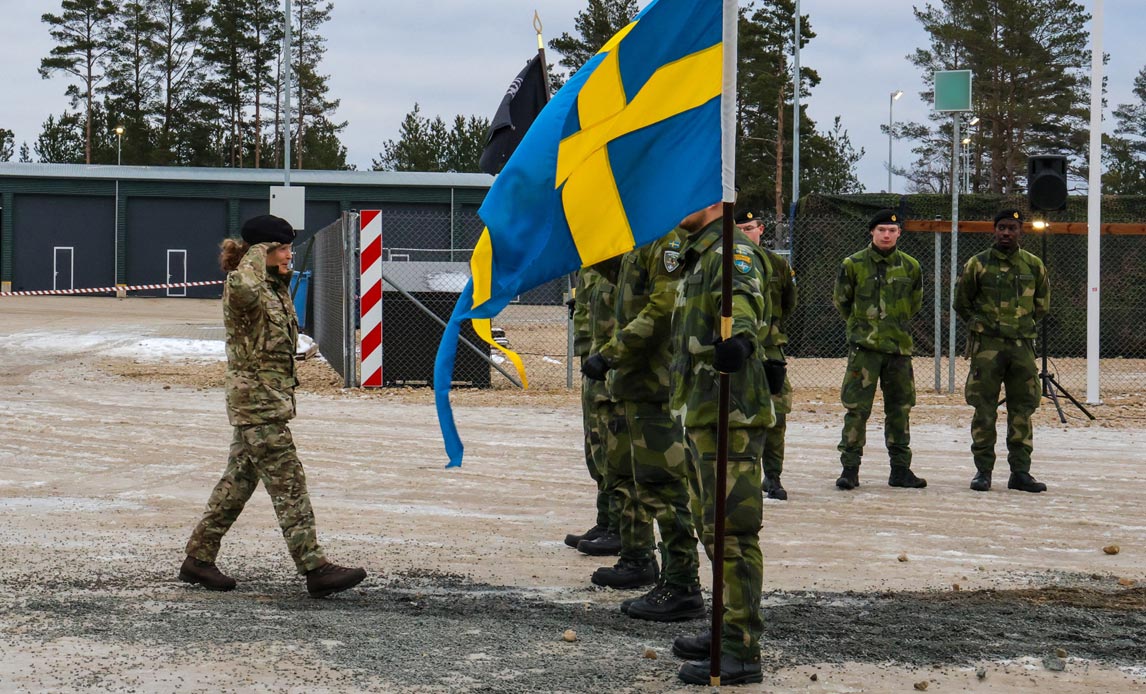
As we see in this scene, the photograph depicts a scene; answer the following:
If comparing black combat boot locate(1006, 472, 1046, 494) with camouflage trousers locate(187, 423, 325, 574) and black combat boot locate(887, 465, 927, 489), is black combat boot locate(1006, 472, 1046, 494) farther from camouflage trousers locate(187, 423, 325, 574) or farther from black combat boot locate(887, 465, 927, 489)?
camouflage trousers locate(187, 423, 325, 574)

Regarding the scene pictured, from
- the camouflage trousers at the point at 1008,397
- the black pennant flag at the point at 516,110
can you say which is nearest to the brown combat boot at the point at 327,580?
the black pennant flag at the point at 516,110

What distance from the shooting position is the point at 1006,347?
9898mm

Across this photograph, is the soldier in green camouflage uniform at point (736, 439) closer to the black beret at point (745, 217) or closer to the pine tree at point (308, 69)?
the black beret at point (745, 217)

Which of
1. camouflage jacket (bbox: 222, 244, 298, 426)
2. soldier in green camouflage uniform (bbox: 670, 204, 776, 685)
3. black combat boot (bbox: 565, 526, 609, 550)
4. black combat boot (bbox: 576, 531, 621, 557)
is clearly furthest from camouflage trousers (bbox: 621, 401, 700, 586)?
camouflage jacket (bbox: 222, 244, 298, 426)

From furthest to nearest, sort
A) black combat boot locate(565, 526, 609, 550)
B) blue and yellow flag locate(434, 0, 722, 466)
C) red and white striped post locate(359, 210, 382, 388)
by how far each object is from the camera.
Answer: red and white striped post locate(359, 210, 382, 388) → black combat boot locate(565, 526, 609, 550) → blue and yellow flag locate(434, 0, 722, 466)

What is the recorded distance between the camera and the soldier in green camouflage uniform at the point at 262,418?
6.28 metres

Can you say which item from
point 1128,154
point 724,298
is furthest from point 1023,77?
point 724,298

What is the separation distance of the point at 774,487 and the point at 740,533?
4294 millimetres

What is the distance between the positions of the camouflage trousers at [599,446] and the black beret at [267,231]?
1721 mm

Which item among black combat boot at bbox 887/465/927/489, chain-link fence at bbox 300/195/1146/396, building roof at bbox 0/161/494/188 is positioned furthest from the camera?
building roof at bbox 0/161/494/188

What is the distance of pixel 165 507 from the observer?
28.4ft

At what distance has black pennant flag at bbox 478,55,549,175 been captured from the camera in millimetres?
8992

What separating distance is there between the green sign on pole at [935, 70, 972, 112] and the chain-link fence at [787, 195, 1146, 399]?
4.66 metres

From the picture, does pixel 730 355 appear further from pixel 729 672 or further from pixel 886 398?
pixel 886 398
